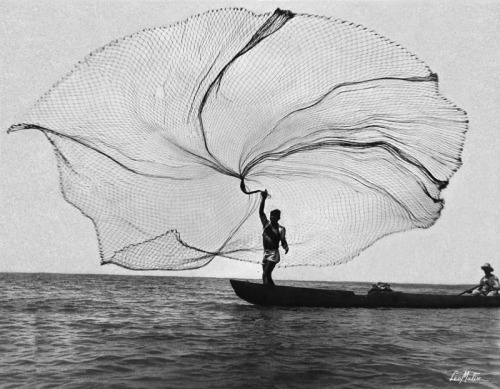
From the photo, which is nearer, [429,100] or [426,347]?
[426,347]

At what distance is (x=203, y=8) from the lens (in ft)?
35.6

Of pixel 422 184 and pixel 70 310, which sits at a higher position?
pixel 422 184

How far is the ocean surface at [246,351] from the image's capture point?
660cm

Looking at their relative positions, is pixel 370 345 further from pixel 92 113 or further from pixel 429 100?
pixel 92 113

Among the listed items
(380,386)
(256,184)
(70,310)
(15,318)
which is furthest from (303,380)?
(70,310)

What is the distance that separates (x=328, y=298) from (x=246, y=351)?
6.87 m

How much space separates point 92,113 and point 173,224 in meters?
2.70

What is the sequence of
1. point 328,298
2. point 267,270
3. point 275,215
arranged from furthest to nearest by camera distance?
point 328,298 → point 267,270 → point 275,215

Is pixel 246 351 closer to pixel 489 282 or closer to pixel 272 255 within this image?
pixel 272 255
